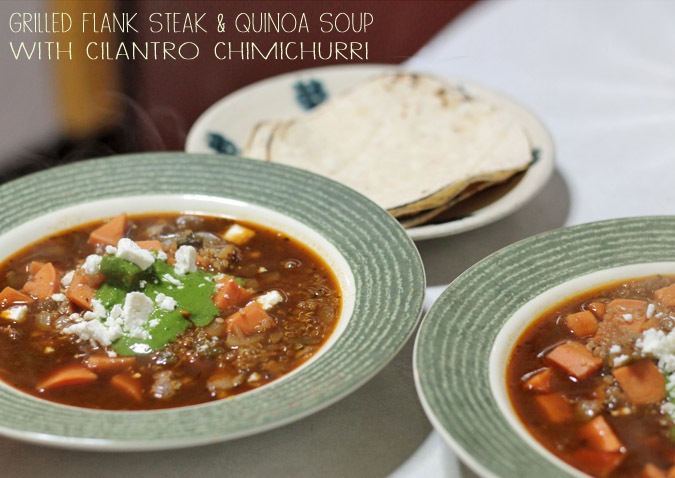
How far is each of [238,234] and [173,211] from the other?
0.76ft

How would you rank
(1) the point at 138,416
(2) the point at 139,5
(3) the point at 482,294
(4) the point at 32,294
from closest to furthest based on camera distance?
(1) the point at 138,416, (3) the point at 482,294, (4) the point at 32,294, (2) the point at 139,5

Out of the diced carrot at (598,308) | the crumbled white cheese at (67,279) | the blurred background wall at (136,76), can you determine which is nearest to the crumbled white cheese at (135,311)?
the crumbled white cheese at (67,279)

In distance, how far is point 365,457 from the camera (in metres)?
1.70

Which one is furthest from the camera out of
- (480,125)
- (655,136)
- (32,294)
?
(655,136)

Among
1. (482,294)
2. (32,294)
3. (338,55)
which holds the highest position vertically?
(482,294)

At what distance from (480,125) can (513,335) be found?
1.34 meters

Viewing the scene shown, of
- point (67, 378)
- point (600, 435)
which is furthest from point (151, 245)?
point (600, 435)

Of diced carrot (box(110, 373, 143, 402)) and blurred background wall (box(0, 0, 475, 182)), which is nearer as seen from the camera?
diced carrot (box(110, 373, 143, 402))

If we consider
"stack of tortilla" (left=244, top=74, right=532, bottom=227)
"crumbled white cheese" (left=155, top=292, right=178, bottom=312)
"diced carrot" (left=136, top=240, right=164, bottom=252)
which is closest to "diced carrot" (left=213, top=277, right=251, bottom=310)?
"crumbled white cheese" (left=155, top=292, right=178, bottom=312)

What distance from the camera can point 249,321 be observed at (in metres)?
1.86

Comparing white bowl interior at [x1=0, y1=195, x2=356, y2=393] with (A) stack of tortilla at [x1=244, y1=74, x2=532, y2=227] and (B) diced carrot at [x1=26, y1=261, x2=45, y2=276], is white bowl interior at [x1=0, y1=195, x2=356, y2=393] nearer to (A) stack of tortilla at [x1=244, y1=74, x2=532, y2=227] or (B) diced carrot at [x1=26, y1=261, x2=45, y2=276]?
(B) diced carrot at [x1=26, y1=261, x2=45, y2=276]

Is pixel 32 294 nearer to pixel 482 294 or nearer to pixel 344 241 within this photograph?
pixel 344 241

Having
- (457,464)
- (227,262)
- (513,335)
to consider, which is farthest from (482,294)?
(227,262)

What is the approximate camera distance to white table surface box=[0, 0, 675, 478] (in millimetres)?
1681
